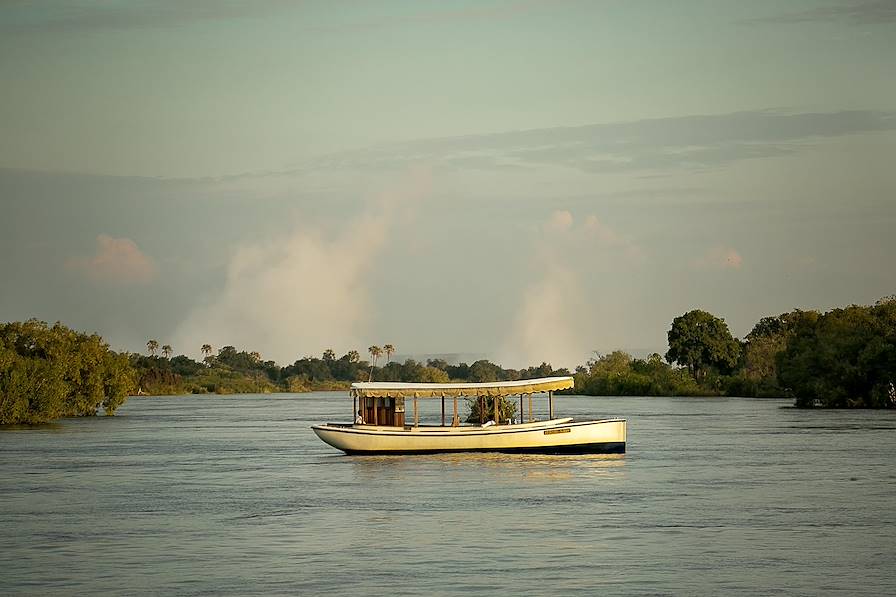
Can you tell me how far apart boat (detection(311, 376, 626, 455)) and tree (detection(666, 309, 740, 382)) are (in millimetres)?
128079

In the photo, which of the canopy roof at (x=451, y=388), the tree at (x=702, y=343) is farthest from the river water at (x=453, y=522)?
the tree at (x=702, y=343)

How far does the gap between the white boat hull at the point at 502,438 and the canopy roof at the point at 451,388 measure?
1.60 meters

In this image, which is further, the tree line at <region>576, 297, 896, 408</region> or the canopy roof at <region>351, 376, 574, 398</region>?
the tree line at <region>576, 297, 896, 408</region>

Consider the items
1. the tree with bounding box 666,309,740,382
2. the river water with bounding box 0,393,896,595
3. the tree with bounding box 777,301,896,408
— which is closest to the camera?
the river water with bounding box 0,393,896,595

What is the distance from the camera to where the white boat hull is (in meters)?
57.6

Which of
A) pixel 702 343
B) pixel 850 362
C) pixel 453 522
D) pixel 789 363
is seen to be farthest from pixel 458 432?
pixel 702 343

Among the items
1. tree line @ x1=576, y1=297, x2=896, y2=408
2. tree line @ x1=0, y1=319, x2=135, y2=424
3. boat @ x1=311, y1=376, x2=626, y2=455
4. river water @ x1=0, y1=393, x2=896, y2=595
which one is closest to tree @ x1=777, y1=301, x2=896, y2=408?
tree line @ x1=576, y1=297, x2=896, y2=408

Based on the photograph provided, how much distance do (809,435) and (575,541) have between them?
47.4 meters

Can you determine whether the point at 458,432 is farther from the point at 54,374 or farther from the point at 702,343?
the point at 702,343

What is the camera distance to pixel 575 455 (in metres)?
59.8

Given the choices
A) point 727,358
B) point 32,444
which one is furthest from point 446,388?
point 727,358

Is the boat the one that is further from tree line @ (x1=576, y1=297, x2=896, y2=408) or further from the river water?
tree line @ (x1=576, y1=297, x2=896, y2=408)

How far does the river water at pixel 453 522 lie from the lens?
27.6 metres

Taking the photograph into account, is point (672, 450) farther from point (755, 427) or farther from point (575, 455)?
point (755, 427)
